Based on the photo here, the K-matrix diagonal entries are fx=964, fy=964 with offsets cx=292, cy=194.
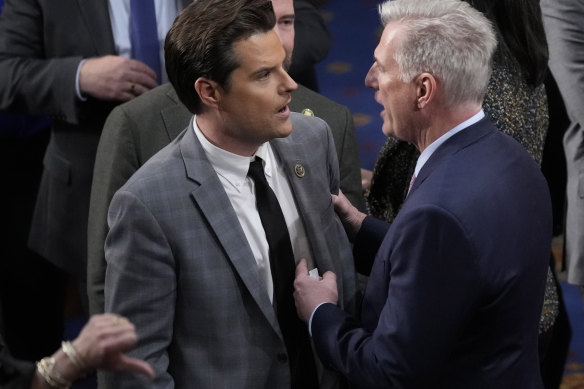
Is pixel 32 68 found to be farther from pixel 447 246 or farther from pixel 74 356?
pixel 447 246

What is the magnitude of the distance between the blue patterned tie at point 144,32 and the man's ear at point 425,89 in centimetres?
126

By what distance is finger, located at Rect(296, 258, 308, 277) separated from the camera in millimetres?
2410

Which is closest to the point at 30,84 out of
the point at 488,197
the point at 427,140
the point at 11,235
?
the point at 11,235

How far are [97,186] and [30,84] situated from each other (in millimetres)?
673

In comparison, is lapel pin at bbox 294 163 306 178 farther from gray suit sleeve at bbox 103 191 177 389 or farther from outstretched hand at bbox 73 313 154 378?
outstretched hand at bbox 73 313 154 378

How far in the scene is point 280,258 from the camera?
2383 mm

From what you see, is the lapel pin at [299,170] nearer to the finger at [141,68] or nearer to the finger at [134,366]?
the finger at [134,366]

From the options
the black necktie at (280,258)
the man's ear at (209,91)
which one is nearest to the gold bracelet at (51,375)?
the black necktie at (280,258)

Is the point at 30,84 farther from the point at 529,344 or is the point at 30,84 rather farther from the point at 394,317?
the point at 529,344

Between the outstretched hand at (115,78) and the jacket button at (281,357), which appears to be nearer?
the jacket button at (281,357)

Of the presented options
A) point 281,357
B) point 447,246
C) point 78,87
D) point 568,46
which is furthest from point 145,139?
point 568,46

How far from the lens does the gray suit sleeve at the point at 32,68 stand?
3.25 metres

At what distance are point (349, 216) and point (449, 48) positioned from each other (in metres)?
0.67

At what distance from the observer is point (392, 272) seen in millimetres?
2227
